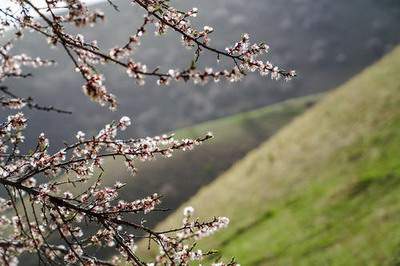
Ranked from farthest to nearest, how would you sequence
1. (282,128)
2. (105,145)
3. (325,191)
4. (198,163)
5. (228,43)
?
(228,43) < (282,128) < (198,163) < (325,191) < (105,145)

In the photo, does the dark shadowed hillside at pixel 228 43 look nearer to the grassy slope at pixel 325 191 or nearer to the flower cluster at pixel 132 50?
the grassy slope at pixel 325 191

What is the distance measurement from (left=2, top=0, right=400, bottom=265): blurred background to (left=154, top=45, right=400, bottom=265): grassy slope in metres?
0.10

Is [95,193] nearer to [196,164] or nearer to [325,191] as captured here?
[325,191]

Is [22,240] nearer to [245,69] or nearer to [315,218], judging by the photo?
[245,69]

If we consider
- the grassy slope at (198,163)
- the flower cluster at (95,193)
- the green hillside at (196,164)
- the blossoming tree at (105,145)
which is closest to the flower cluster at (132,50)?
the blossoming tree at (105,145)

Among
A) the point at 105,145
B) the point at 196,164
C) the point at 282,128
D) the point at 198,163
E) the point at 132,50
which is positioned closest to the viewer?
the point at 132,50

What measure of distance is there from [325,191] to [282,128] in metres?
32.5

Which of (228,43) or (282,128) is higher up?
(228,43)

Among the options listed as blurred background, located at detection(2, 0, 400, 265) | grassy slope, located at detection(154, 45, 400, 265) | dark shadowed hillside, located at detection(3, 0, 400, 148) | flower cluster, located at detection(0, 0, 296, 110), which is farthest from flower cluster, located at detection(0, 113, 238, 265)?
dark shadowed hillside, located at detection(3, 0, 400, 148)

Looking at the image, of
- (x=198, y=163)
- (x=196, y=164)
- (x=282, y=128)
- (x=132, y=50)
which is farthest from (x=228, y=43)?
(x=132, y=50)

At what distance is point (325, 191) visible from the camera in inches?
1123

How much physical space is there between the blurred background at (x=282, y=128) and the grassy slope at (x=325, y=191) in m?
0.10

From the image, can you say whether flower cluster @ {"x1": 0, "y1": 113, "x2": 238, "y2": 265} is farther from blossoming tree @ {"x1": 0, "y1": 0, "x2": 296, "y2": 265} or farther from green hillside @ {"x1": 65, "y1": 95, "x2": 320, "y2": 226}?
green hillside @ {"x1": 65, "y1": 95, "x2": 320, "y2": 226}

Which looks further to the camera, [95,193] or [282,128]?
[282,128]
